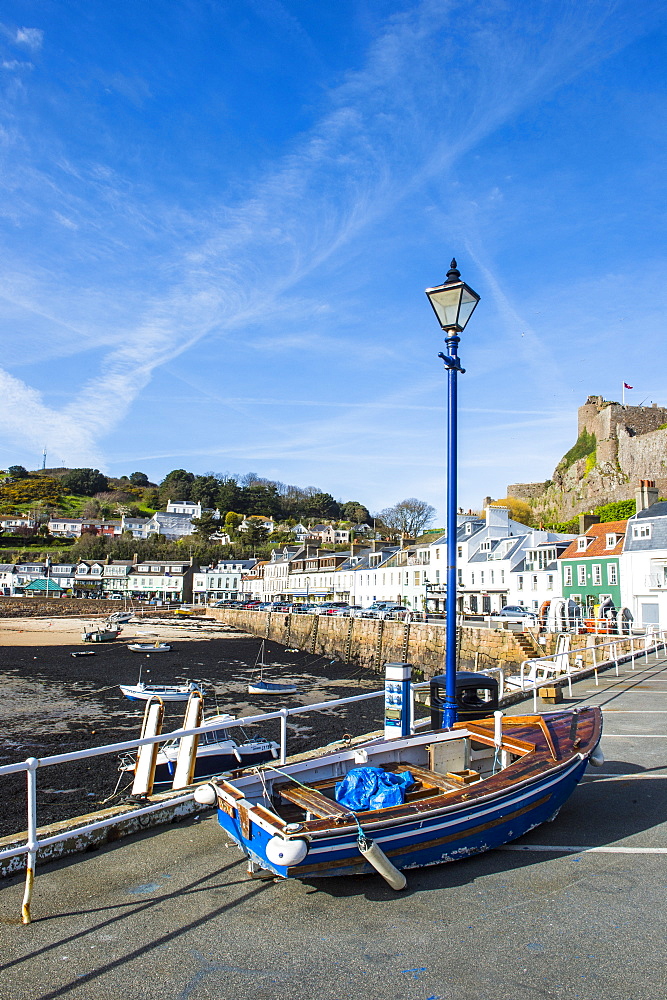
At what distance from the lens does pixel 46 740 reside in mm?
20844

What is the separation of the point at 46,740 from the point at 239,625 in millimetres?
55083

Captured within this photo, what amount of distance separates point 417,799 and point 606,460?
7814 centimetres

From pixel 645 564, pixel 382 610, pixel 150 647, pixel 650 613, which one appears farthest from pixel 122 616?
pixel 645 564

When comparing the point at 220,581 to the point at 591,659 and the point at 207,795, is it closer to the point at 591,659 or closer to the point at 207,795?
the point at 591,659

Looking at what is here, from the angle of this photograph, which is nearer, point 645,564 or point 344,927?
point 344,927

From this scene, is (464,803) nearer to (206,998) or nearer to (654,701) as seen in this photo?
(206,998)

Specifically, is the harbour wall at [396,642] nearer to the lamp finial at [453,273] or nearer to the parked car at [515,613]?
the parked car at [515,613]

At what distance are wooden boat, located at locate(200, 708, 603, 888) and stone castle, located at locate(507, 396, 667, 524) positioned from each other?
66415mm

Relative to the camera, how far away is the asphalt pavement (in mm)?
3900

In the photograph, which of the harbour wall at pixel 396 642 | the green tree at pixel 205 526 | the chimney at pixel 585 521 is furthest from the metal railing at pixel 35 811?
the green tree at pixel 205 526

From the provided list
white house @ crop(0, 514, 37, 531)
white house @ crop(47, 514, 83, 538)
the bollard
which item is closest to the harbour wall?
the bollard

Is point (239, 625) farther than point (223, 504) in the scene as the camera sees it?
No

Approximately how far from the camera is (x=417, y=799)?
5.86 meters

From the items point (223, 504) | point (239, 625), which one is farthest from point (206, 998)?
point (223, 504)
